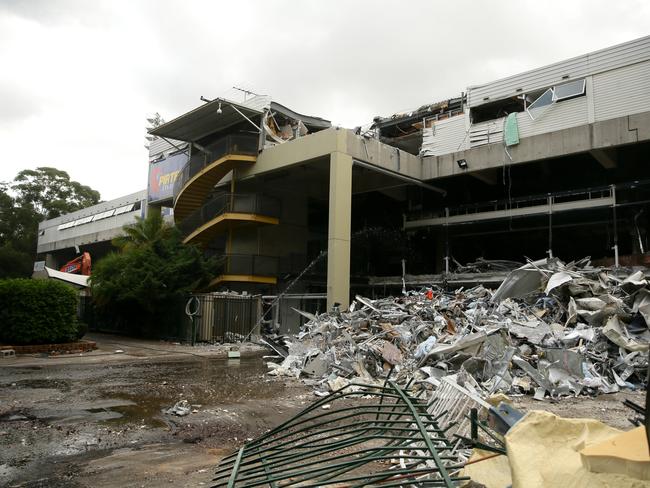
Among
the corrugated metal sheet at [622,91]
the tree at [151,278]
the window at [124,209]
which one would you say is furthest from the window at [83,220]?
the corrugated metal sheet at [622,91]

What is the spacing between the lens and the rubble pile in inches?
326

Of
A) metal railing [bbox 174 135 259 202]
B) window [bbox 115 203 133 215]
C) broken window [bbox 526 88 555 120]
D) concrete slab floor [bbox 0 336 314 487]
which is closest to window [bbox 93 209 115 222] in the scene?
window [bbox 115 203 133 215]

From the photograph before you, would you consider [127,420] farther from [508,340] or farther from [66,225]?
[66,225]

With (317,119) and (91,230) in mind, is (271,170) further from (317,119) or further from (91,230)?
(91,230)

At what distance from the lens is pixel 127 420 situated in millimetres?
6391

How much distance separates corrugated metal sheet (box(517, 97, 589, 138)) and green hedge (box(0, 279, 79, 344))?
1814 centimetres

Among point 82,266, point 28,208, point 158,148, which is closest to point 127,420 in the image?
point 158,148

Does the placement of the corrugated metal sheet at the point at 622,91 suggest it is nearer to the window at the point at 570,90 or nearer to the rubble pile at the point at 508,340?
the window at the point at 570,90

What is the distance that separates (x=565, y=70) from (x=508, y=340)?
47.9ft

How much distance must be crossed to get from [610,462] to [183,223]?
80.0 ft

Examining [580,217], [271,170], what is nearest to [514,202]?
[580,217]

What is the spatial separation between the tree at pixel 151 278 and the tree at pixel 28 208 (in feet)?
91.9

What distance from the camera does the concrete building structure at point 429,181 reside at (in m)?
18.0

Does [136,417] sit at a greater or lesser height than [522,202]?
lesser
